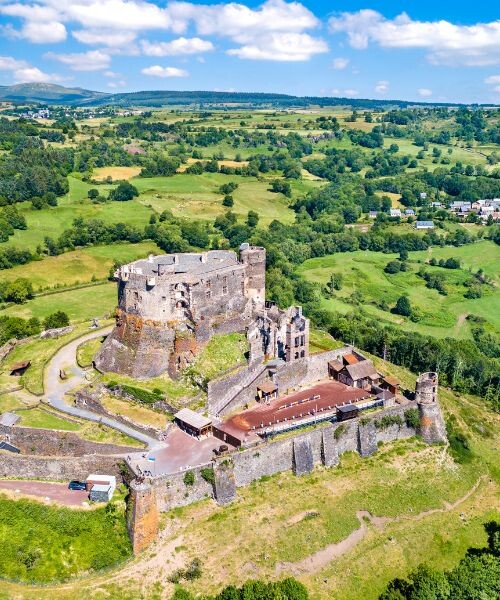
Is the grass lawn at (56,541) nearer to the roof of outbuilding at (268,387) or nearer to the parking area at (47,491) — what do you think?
the parking area at (47,491)

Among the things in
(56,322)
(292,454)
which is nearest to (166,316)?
(292,454)

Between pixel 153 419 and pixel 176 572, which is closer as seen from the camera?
pixel 176 572

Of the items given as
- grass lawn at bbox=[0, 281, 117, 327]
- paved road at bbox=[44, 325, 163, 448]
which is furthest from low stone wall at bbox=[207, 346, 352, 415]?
grass lawn at bbox=[0, 281, 117, 327]

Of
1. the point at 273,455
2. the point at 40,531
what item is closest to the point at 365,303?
the point at 273,455

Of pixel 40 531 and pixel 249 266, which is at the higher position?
pixel 249 266

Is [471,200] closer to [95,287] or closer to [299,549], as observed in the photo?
[95,287]

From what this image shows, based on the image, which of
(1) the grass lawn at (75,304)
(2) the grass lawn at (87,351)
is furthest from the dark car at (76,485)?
(1) the grass lawn at (75,304)
